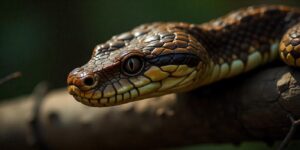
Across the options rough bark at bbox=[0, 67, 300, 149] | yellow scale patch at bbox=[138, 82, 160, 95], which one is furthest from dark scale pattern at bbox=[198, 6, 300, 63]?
yellow scale patch at bbox=[138, 82, 160, 95]

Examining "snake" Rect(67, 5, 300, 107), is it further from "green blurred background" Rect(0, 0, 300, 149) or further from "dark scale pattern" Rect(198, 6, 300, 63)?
"green blurred background" Rect(0, 0, 300, 149)

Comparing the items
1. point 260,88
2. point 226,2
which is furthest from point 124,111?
point 226,2

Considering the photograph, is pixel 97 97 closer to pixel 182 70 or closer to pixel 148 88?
pixel 148 88

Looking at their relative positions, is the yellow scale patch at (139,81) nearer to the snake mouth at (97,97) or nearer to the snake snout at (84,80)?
the snake mouth at (97,97)

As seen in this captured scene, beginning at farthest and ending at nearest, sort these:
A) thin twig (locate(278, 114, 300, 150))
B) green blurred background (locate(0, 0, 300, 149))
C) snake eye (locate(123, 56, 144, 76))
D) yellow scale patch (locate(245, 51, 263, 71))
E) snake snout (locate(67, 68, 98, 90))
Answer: green blurred background (locate(0, 0, 300, 149)), yellow scale patch (locate(245, 51, 263, 71)), snake eye (locate(123, 56, 144, 76)), snake snout (locate(67, 68, 98, 90)), thin twig (locate(278, 114, 300, 150))

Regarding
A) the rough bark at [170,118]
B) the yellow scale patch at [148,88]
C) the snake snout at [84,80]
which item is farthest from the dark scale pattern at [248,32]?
the snake snout at [84,80]

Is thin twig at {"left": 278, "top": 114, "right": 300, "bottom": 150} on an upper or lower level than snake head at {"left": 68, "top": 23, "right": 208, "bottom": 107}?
lower

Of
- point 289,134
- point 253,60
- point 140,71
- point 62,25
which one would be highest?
point 62,25

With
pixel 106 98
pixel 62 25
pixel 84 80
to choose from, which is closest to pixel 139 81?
pixel 106 98
